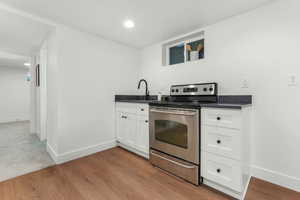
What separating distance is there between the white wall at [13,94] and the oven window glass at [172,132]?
6.67 m

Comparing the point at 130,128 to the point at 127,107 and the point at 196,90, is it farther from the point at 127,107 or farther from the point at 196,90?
the point at 196,90

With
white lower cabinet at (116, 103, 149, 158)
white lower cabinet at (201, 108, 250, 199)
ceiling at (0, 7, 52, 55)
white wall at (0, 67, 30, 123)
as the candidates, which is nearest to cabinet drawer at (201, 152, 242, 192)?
white lower cabinet at (201, 108, 250, 199)


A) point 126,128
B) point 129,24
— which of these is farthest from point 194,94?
point 129,24

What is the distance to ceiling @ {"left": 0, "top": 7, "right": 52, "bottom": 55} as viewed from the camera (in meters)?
2.04

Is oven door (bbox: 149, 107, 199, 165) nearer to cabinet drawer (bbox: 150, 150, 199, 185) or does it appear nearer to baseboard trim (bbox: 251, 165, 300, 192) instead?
cabinet drawer (bbox: 150, 150, 199, 185)

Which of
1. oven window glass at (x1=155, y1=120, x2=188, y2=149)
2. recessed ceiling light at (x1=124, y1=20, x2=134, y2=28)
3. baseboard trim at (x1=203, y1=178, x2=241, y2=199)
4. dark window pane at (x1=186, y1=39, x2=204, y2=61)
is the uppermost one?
recessed ceiling light at (x1=124, y1=20, x2=134, y2=28)

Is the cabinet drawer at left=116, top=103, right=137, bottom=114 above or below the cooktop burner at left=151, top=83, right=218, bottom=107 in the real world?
below

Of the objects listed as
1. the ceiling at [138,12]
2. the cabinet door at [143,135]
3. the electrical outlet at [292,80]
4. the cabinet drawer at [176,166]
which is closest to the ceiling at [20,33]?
the ceiling at [138,12]

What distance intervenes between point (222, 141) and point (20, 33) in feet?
12.0

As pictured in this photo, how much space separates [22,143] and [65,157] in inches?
66.1

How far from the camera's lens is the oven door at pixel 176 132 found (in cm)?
167

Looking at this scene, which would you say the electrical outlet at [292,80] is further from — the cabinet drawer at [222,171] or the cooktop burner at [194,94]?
the cabinet drawer at [222,171]

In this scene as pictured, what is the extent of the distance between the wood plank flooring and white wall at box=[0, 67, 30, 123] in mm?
5470

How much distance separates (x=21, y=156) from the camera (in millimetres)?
2418
